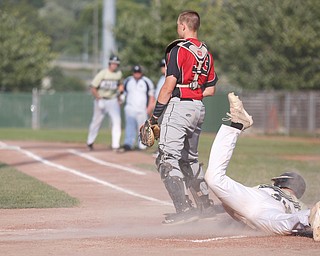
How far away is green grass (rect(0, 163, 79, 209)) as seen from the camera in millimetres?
10898

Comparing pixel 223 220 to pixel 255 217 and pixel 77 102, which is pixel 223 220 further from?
pixel 77 102

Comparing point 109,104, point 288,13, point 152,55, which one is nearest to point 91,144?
point 109,104

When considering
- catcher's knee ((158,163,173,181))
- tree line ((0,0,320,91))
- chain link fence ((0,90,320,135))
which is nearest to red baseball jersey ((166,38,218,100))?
catcher's knee ((158,163,173,181))

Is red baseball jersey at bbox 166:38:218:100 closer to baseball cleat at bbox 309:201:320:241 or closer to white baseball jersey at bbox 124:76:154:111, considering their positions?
baseball cleat at bbox 309:201:320:241

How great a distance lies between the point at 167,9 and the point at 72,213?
31.5m

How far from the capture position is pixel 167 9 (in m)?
41.1

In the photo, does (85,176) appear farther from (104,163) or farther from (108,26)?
(108,26)

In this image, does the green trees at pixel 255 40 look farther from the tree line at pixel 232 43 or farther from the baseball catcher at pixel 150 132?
the baseball catcher at pixel 150 132

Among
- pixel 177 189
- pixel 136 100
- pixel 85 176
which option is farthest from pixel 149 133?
pixel 136 100

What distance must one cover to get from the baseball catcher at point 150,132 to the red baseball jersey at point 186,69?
401 millimetres

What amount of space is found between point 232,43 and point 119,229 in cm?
3497

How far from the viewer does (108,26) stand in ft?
131

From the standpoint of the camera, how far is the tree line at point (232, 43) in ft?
133

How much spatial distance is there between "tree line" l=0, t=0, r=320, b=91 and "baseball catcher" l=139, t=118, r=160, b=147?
98.0 feet
